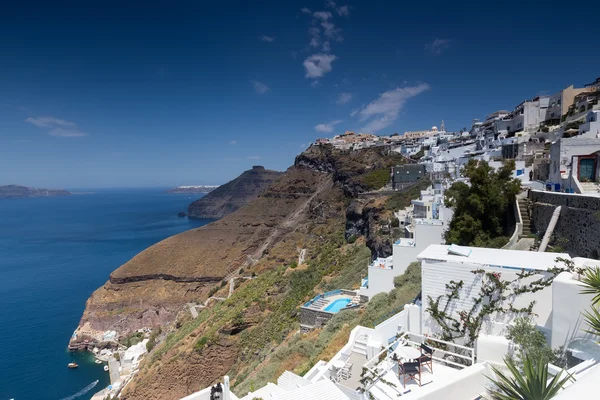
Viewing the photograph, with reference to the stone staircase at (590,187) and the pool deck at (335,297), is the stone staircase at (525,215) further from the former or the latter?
the pool deck at (335,297)

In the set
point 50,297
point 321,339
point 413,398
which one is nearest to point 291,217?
point 50,297

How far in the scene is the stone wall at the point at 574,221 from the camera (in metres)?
8.30

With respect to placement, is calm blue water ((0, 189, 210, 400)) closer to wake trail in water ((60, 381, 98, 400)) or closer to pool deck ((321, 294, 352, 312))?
wake trail in water ((60, 381, 98, 400))

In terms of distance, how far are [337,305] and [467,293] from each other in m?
8.97

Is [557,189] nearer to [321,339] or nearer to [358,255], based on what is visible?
[321,339]

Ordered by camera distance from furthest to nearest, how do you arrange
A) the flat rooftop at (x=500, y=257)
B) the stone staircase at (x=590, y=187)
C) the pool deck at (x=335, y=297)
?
1. the pool deck at (x=335, y=297)
2. the stone staircase at (x=590, y=187)
3. the flat rooftop at (x=500, y=257)

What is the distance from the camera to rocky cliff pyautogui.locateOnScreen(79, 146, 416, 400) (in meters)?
19.1

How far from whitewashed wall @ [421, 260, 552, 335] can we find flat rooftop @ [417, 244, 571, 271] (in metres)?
0.14

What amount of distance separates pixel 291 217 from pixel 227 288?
20219mm

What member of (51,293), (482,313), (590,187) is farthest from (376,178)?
(51,293)

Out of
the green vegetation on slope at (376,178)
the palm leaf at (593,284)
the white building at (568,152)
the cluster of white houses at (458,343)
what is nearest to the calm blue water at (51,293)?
the cluster of white houses at (458,343)

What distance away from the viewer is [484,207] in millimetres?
12320

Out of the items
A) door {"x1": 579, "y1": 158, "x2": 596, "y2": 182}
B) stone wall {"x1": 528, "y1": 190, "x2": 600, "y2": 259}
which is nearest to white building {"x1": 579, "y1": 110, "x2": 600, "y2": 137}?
door {"x1": 579, "y1": 158, "x2": 596, "y2": 182}

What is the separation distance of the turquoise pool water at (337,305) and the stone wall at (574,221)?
8148 mm
